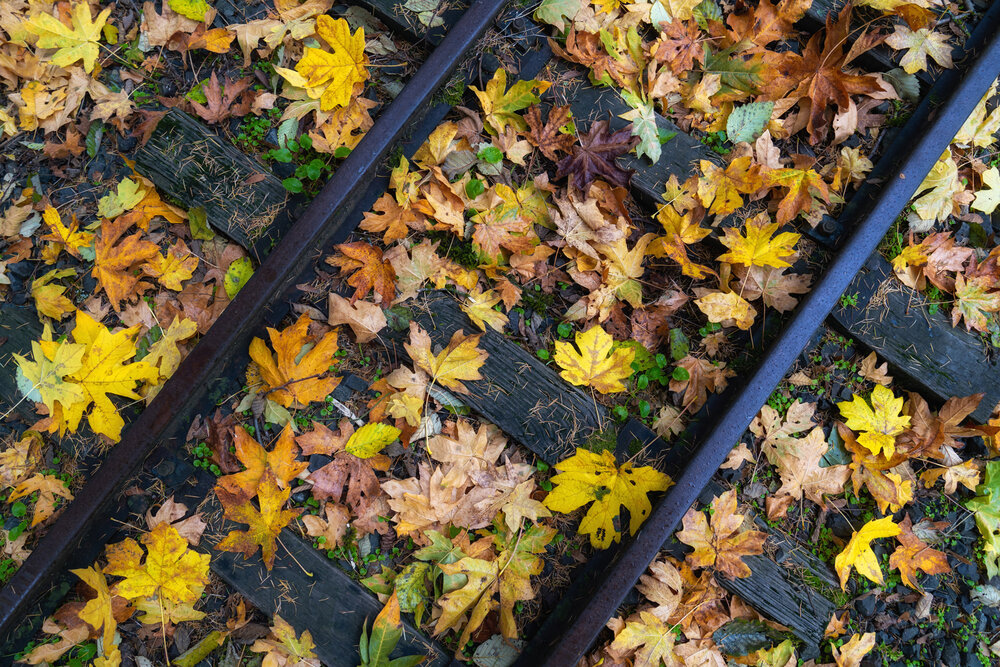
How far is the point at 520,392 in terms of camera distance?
2449mm

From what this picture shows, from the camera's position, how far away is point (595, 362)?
97.0 inches

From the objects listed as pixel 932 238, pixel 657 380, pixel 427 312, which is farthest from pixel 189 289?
pixel 932 238

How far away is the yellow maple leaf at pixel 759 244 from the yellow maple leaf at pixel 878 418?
0.70 m

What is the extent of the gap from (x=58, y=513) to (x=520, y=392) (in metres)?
2.04

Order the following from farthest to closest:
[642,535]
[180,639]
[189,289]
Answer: [189,289], [180,639], [642,535]

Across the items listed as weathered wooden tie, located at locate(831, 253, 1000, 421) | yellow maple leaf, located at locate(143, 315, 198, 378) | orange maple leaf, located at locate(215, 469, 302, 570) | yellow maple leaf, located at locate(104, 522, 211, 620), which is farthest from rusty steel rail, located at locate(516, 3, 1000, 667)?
yellow maple leaf, located at locate(143, 315, 198, 378)

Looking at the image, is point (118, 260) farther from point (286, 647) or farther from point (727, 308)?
point (727, 308)

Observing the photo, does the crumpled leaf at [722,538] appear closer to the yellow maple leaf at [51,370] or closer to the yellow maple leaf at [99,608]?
the yellow maple leaf at [99,608]

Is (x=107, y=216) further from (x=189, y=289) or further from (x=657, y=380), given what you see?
(x=657, y=380)

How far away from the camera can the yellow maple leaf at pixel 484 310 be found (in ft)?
8.14

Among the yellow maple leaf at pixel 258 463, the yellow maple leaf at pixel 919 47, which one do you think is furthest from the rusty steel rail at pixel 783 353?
the yellow maple leaf at pixel 258 463

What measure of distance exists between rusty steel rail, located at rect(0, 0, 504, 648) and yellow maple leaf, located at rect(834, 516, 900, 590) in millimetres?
2570

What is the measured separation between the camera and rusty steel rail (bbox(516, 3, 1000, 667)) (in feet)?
7.13

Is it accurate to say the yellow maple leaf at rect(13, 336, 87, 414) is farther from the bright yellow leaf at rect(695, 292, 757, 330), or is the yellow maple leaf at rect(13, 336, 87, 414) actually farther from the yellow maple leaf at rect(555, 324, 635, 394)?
the bright yellow leaf at rect(695, 292, 757, 330)
